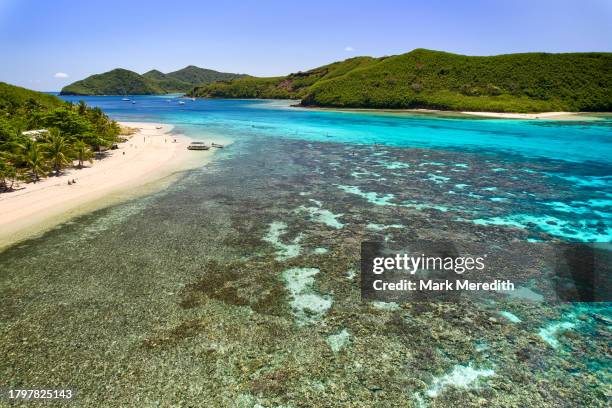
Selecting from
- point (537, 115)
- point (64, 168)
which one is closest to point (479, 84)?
point (537, 115)

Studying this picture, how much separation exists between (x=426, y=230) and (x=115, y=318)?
19030 millimetres

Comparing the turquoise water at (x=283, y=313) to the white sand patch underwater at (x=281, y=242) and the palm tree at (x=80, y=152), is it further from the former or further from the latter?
the palm tree at (x=80, y=152)

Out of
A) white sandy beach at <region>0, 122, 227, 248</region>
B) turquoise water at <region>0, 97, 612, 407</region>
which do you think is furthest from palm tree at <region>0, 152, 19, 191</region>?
turquoise water at <region>0, 97, 612, 407</region>

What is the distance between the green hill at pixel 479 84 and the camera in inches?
4845

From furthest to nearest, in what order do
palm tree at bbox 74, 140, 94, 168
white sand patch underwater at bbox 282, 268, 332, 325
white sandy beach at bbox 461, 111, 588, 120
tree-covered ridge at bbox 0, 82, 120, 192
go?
white sandy beach at bbox 461, 111, 588, 120, palm tree at bbox 74, 140, 94, 168, tree-covered ridge at bbox 0, 82, 120, 192, white sand patch underwater at bbox 282, 268, 332, 325

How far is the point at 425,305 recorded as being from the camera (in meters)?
15.0

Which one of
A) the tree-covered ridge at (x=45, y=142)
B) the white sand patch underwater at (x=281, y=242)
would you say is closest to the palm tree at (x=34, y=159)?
the tree-covered ridge at (x=45, y=142)

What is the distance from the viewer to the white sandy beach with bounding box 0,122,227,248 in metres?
23.2

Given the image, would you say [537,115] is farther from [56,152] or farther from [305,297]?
[56,152]

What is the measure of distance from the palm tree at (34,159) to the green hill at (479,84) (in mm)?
134716

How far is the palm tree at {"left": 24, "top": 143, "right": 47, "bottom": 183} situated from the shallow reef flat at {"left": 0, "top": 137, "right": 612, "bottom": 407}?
1311 cm

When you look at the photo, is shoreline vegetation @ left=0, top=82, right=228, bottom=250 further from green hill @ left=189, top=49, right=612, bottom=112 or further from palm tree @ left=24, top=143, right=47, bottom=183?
green hill @ left=189, top=49, right=612, bottom=112

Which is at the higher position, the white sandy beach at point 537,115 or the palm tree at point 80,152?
the white sandy beach at point 537,115

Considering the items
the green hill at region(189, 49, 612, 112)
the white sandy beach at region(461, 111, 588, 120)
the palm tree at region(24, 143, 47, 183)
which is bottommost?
the palm tree at region(24, 143, 47, 183)
